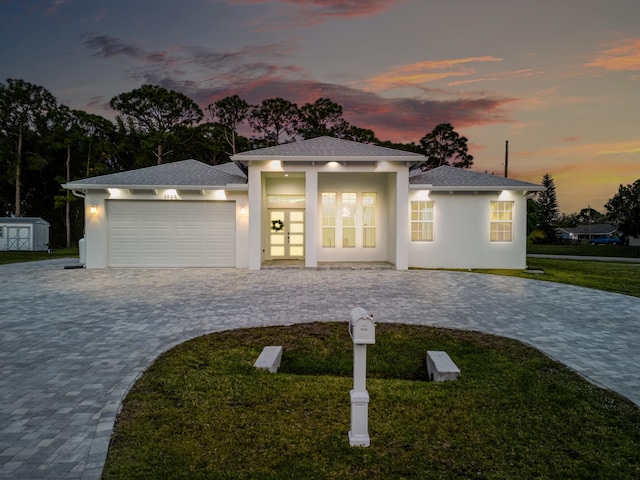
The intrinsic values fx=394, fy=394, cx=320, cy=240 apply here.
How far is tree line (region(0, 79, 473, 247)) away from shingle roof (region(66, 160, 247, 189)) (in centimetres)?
1527

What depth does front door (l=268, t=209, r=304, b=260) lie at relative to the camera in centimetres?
1617

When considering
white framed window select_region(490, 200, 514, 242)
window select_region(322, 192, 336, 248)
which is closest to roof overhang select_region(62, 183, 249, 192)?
window select_region(322, 192, 336, 248)

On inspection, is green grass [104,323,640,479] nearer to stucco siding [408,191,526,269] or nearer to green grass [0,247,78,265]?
stucco siding [408,191,526,269]

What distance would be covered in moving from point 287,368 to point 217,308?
3361 mm

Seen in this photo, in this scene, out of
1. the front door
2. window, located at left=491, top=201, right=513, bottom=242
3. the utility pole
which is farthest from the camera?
the utility pole

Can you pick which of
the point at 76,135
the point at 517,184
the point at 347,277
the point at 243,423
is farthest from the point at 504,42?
the point at 76,135

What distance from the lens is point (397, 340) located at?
5934 mm

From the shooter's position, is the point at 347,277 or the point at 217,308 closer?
the point at 217,308

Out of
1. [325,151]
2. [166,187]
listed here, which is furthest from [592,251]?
[166,187]

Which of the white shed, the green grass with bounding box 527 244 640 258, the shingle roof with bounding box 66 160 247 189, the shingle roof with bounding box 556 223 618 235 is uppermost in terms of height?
the shingle roof with bounding box 66 160 247 189

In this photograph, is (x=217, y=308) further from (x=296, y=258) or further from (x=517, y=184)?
(x=517, y=184)

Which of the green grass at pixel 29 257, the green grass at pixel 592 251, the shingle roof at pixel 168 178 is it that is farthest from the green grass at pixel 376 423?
the green grass at pixel 592 251

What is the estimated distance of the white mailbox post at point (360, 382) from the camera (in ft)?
9.82

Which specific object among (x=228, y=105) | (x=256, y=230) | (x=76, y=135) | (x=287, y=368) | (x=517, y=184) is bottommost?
(x=287, y=368)
